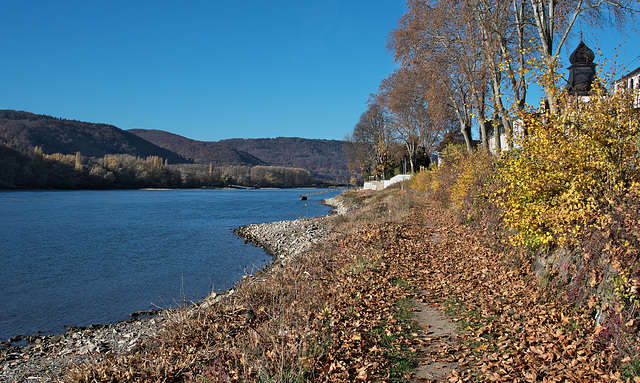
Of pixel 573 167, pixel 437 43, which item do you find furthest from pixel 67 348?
pixel 437 43

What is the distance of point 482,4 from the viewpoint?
55.1ft

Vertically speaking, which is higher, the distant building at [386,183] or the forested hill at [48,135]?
the forested hill at [48,135]

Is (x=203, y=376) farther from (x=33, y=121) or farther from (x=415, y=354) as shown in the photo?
(x=33, y=121)

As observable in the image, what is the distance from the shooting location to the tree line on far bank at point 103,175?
99.9 meters

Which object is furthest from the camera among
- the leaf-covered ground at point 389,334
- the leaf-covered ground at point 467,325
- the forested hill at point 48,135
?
the forested hill at point 48,135

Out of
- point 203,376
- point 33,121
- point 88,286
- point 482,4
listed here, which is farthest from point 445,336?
point 33,121

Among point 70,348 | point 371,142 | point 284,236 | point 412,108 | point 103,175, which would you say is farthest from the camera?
point 103,175

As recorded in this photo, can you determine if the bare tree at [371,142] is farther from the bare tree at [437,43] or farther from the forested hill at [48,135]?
the forested hill at [48,135]

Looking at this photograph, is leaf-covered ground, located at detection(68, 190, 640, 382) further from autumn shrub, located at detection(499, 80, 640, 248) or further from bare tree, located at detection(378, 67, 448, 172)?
bare tree, located at detection(378, 67, 448, 172)

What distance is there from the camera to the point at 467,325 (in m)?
6.32

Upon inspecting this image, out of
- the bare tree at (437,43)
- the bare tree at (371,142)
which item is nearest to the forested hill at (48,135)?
the bare tree at (371,142)

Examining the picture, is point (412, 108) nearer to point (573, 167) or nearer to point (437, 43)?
point (437, 43)

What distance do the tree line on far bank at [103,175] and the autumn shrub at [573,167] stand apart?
111 meters

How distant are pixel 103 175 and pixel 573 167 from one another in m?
126
